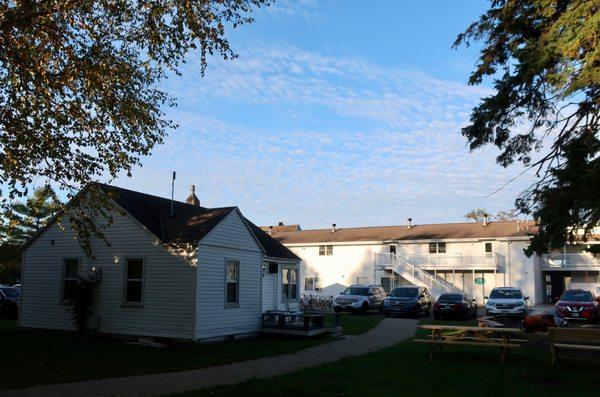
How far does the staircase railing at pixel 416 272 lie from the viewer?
40.8 metres

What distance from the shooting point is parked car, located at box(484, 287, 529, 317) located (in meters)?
27.6

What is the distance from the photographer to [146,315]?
17.5 metres

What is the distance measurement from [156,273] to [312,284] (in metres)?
32.1

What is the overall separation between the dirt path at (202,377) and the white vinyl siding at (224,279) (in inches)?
127

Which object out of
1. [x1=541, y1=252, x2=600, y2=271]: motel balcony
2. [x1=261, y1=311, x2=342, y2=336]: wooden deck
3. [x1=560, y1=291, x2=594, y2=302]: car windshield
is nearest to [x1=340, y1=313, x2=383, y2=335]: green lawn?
[x1=261, y1=311, x2=342, y2=336]: wooden deck

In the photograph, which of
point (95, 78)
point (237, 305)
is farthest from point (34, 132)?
point (237, 305)

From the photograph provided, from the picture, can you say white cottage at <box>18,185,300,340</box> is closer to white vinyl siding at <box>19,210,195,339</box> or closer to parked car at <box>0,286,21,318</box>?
white vinyl siding at <box>19,210,195,339</box>

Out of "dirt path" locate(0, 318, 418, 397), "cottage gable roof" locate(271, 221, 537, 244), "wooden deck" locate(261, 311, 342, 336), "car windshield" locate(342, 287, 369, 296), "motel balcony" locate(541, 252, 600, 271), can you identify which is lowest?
"dirt path" locate(0, 318, 418, 397)

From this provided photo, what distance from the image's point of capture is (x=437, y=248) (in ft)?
149

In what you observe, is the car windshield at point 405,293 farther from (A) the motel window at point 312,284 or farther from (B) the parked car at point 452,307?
(A) the motel window at point 312,284

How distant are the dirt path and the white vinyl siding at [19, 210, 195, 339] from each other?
401cm

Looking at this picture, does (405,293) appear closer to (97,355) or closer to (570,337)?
(570,337)

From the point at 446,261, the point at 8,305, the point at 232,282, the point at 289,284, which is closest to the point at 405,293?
the point at 289,284

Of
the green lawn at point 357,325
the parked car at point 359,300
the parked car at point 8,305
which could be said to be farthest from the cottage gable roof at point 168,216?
the parked car at point 359,300
